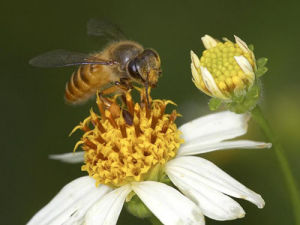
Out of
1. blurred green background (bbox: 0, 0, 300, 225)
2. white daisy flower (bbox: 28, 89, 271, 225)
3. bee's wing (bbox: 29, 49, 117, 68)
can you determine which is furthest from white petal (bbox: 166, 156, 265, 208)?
blurred green background (bbox: 0, 0, 300, 225)

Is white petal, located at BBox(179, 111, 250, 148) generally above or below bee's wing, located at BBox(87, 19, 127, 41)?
below

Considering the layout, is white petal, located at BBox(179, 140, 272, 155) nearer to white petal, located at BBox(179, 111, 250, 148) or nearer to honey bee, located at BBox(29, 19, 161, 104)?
white petal, located at BBox(179, 111, 250, 148)

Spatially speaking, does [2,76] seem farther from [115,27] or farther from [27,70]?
[115,27]

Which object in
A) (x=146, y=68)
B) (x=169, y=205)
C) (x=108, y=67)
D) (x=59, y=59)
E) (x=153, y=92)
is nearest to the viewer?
(x=169, y=205)

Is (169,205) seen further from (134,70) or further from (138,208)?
(134,70)

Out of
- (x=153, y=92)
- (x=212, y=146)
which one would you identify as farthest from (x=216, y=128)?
(x=153, y=92)

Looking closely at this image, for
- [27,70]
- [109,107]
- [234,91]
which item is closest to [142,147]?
[109,107]

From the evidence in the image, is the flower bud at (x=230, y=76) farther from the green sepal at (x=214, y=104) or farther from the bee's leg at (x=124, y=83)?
the bee's leg at (x=124, y=83)
